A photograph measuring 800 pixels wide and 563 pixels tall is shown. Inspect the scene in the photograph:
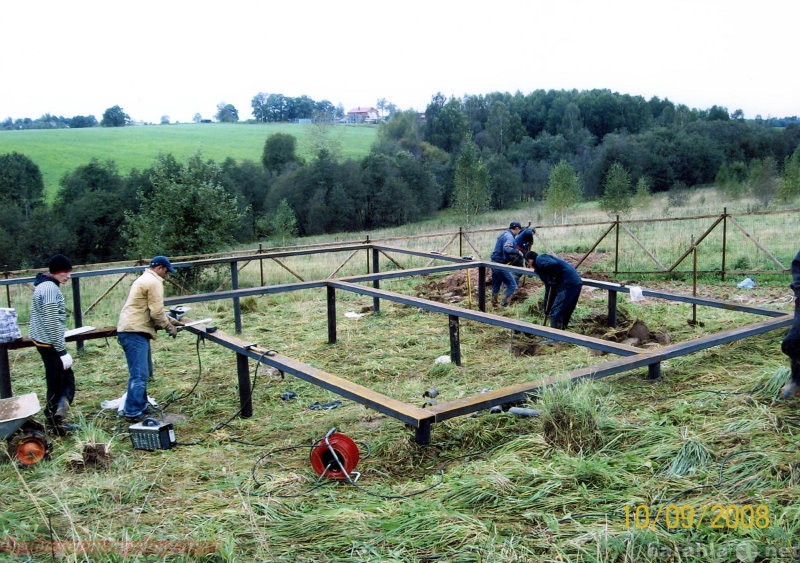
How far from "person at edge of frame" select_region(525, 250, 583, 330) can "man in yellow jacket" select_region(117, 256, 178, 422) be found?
202 inches

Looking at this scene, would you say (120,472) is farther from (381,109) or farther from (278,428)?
(381,109)

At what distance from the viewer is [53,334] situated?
20.8ft

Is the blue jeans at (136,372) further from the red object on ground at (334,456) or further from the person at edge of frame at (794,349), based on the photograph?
the person at edge of frame at (794,349)

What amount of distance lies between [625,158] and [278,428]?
59888 millimetres

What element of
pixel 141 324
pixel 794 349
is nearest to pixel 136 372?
pixel 141 324

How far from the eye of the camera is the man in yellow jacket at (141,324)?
259 inches

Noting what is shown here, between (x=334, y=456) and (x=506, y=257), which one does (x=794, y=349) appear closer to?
(x=334, y=456)

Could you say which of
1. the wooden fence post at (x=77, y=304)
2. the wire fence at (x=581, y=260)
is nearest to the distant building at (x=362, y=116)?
the wire fence at (x=581, y=260)

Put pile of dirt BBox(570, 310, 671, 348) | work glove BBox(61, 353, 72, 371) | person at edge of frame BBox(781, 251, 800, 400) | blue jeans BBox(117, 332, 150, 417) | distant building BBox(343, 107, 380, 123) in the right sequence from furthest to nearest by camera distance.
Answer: distant building BBox(343, 107, 380, 123) < pile of dirt BBox(570, 310, 671, 348) < blue jeans BBox(117, 332, 150, 417) < work glove BBox(61, 353, 72, 371) < person at edge of frame BBox(781, 251, 800, 400)

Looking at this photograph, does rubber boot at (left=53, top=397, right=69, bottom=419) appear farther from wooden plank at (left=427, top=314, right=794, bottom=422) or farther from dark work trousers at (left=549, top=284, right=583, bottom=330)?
dark work trousers at (left=549, top=284, right=583, bottom=330)

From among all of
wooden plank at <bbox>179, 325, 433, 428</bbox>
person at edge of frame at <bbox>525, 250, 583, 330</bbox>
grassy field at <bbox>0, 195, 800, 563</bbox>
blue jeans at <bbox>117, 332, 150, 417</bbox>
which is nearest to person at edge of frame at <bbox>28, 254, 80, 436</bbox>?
grassy field at <bbox>0, 195, 800, 563</bbox>

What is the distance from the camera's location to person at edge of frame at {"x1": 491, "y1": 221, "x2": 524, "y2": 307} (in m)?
12.1

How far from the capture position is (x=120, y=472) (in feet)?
16.3

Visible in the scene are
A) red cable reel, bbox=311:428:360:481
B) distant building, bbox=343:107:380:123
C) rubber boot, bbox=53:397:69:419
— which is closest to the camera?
red cable reel, bbox=311:428:360:481
